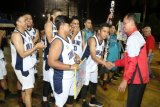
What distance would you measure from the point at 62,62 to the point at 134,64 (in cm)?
118

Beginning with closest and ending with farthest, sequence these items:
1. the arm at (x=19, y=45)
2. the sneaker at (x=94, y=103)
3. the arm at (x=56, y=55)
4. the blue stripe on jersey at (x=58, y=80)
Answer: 1. the arm at (x=56, y=55)
2. the blue stripe on jersey at (x=58, y=80)
3. the arm at (x=19, y=45)
4. the sneaker at (x=94, y=103)

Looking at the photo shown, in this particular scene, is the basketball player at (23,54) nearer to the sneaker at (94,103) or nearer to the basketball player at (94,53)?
the basketball player at (94,53)

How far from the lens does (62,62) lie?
3783 millimetres

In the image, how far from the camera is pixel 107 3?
99.4ft

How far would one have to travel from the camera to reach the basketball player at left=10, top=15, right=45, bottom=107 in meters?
4.27

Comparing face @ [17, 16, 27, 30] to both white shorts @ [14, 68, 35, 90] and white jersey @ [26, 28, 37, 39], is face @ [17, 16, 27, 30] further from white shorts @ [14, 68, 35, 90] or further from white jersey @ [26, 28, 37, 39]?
white jersey @ [26, 28, 37, 39]

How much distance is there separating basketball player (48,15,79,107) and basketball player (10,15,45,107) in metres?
0.68

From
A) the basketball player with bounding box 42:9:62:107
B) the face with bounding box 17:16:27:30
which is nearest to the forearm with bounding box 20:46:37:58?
the face with bounding box 17:16:27:30

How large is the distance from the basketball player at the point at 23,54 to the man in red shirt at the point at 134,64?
1614 mm

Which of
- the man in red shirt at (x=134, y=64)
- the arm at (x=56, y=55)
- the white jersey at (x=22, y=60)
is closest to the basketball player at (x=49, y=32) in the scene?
the white jersey at (x=22, y=60)

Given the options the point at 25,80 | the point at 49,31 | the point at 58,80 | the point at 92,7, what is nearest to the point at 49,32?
the point at 49,31

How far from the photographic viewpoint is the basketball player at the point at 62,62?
3672mm

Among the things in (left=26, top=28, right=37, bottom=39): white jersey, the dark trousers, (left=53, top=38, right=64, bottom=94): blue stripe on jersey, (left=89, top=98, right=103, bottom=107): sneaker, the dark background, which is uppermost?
the dark background

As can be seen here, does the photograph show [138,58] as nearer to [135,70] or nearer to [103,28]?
[135,70]
